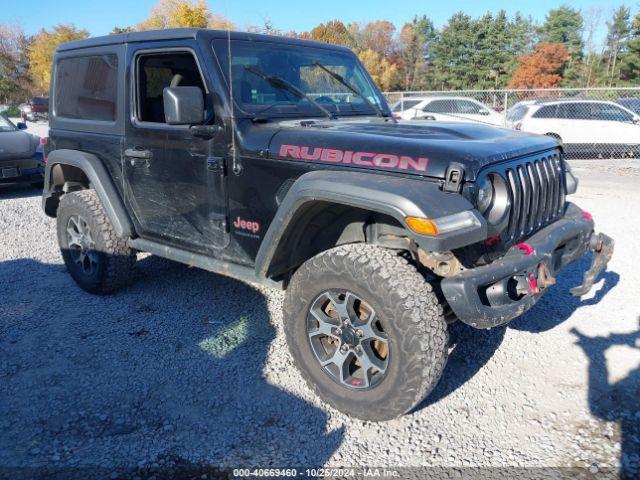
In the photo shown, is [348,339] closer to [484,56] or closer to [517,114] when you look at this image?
[517,114]

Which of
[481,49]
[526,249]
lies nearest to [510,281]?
[526,249]

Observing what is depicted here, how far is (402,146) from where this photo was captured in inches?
104

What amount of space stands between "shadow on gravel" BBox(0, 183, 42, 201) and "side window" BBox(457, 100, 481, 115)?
1138cm

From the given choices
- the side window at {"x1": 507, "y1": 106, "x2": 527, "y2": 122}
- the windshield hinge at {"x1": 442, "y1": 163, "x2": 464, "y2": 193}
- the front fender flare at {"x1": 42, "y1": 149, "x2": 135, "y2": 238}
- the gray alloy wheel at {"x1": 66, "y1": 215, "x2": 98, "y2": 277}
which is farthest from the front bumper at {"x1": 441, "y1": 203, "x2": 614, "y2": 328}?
the side window at {"x1": 507, "y1": 106, "x2": 527, "y2": 122}

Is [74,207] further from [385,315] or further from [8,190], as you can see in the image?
[8,190]

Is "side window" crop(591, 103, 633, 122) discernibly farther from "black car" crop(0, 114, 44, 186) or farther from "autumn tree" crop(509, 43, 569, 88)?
"autumn tree" crop(509, 43, 569, 88)

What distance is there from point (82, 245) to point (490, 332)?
11.5ft

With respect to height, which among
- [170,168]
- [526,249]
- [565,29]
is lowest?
[526,249]

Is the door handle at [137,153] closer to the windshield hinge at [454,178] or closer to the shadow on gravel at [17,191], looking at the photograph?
the windshield hinge at [454,178]

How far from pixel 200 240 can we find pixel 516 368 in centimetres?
230

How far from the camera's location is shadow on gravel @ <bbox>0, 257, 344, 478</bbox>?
259cm

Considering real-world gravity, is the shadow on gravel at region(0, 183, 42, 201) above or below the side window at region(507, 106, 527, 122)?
below

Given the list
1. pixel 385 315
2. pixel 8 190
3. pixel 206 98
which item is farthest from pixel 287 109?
pixel 8 190

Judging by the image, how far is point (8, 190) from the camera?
33.0ft
